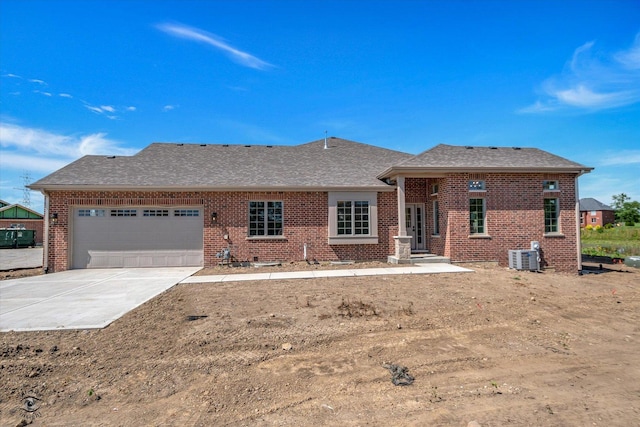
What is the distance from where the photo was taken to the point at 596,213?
62531mm

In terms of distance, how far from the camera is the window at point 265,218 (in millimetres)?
12938

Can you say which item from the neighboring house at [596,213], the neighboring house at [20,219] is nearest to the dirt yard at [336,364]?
the neighboring house at [20,219]

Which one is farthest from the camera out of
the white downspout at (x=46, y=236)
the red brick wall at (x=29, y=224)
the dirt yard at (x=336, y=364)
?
the red brick wall at (x=29, y=224)

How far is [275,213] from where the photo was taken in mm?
13055

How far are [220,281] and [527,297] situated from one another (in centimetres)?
817

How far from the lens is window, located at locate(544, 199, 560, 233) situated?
1272 centimetres

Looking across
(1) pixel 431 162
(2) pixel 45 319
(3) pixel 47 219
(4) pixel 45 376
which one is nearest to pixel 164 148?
(3) pixel 47 219

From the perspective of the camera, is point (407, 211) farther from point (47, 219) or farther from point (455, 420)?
point (47, 219)

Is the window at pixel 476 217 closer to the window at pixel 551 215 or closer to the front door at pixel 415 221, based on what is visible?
the front door at pixel 415 221

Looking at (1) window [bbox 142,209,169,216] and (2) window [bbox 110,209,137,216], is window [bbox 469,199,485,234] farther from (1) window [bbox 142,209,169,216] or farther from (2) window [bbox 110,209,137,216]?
(2) window [bbox 110,209,137,216]

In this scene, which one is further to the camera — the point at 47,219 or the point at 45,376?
the point at 47,219

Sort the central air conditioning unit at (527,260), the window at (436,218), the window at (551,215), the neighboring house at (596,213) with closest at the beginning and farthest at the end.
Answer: the central air conditioning unit at (527,260) → the window at (551,215) → the window at (436,218) → the neighboring house at (596,213)

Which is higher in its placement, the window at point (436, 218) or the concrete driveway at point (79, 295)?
the window at point (436, 218)

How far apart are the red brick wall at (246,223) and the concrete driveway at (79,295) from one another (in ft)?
4.57
